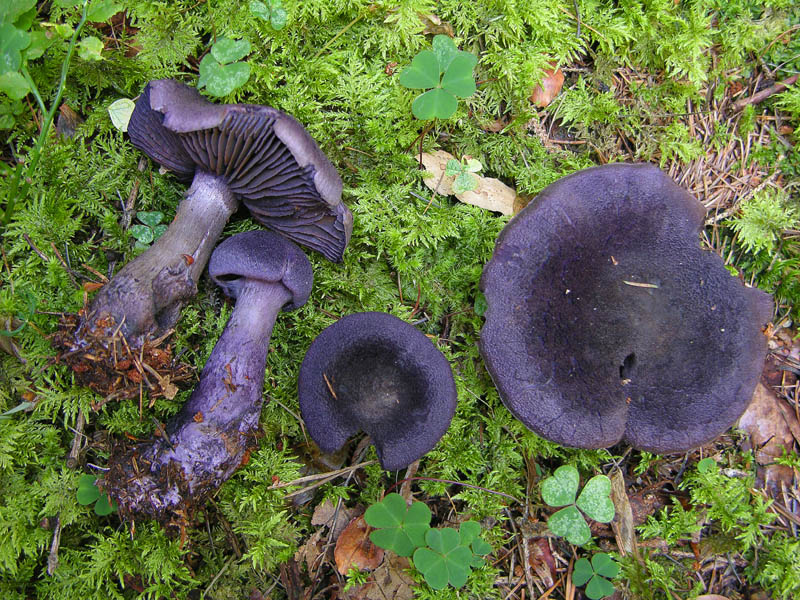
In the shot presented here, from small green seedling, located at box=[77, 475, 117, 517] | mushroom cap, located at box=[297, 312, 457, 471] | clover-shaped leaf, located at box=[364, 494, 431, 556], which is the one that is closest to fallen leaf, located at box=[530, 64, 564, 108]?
mushroom cap, located at box=[297, 312, 457, 471]

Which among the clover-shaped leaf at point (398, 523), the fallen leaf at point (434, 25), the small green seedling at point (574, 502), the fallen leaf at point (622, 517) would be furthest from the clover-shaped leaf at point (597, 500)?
the fallen leaf at point (434, 25)

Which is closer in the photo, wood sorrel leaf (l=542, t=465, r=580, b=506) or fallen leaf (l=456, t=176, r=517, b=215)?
wood sorrel leaf (l=542, t=465, r=580, b=506)

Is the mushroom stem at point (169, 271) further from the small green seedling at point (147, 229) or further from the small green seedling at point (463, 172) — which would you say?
the small green seedling at point (463, 172)

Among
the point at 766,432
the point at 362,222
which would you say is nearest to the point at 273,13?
the point at 362,222

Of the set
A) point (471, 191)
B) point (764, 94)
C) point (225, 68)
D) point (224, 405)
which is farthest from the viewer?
point (764, 94)

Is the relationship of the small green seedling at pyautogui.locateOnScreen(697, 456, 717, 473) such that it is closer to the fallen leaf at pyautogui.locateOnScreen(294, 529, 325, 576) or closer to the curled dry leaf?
the curled dry leaf

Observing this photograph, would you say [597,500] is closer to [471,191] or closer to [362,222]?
[471,191]

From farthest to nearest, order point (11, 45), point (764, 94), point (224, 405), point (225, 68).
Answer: point (764, 94) → point (225, 68) → point (224, 405) → point (11, 45)
